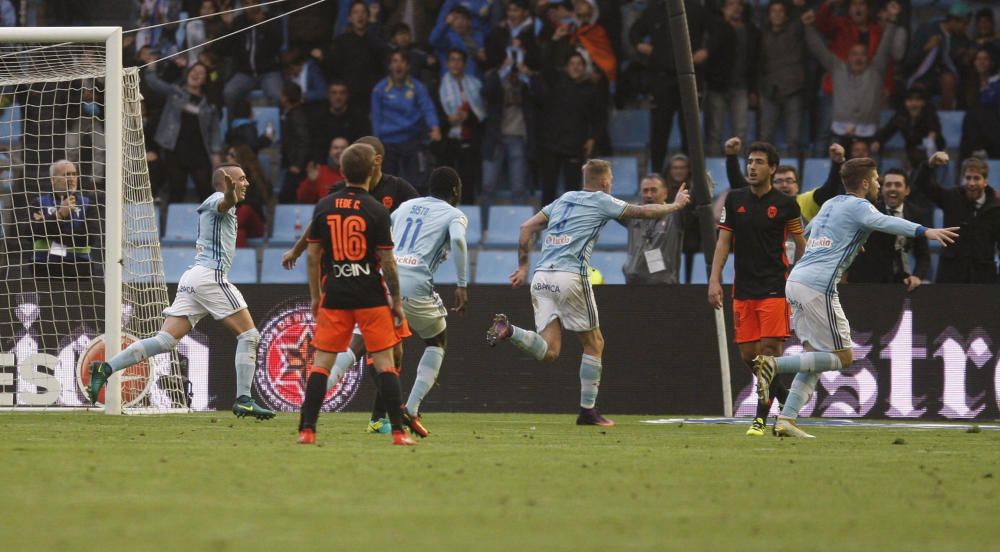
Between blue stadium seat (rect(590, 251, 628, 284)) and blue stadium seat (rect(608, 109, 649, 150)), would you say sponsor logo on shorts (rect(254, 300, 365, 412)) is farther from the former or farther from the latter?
blue stadium seat (rect(608, 109, 649, 150))

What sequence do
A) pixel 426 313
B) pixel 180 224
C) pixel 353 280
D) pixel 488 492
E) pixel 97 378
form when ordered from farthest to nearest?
pixel 180 224 < pixel 97 378 < pixel 426 313 < pixel 353 280 < pixel 488 492

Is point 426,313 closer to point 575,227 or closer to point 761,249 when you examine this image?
point 575,227

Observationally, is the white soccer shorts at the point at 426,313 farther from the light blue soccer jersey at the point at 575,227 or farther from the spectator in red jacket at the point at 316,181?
the spectator in red jacket at the point at 316,181

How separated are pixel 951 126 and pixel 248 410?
36.0 feet

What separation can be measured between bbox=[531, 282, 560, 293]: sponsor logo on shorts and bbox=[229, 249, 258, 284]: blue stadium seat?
635cm

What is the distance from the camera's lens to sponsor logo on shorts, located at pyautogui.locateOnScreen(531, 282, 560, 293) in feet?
39.8

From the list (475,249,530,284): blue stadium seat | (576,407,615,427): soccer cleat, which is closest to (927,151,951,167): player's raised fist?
(576,407,615,427): soccer cleat

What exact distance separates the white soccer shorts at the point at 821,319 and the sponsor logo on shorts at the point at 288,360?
541 centimetres

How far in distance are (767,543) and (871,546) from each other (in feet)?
1.15

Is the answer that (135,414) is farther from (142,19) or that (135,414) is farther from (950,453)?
(142,19)

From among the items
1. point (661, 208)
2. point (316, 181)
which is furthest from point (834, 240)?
point (316, 181)

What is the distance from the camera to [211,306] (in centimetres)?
1205

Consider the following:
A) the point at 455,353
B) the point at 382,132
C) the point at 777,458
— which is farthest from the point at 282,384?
the point at 777,458

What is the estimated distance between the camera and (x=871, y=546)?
493cm
